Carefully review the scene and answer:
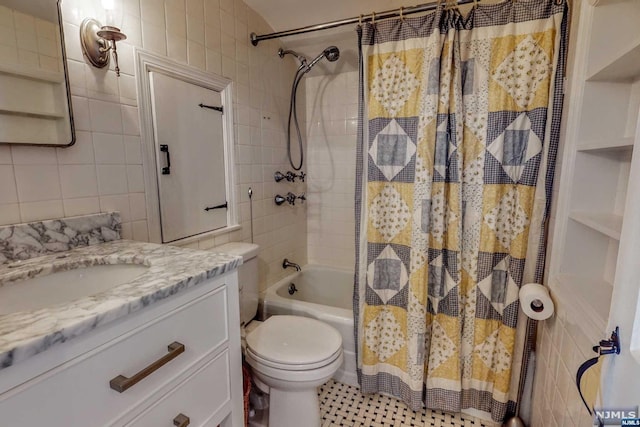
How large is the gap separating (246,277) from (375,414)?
98 cm

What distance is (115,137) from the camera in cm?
114

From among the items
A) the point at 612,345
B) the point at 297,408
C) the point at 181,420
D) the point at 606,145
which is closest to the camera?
the point at 612,345

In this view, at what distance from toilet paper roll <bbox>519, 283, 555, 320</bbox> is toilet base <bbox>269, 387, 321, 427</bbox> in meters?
0.97

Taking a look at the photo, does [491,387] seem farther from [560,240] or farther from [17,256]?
[17,256]

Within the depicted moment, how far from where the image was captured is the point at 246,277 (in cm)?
162

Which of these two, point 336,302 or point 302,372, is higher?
point 302,372

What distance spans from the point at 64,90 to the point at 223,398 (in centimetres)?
111

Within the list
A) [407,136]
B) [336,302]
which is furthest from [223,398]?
[336,302]

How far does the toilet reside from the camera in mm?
1262

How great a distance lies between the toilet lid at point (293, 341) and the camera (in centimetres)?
128

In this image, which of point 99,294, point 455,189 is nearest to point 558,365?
point 455,189

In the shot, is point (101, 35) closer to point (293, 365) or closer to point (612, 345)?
point (293, 365)

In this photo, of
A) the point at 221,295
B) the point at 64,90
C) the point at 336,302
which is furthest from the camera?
the point at 336,302

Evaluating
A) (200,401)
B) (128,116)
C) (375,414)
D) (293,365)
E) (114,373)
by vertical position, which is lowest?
(375,414)
